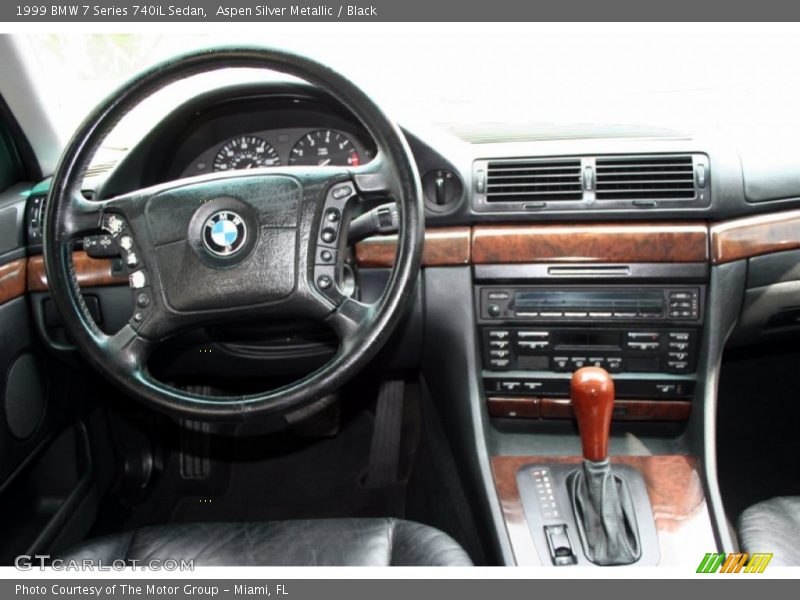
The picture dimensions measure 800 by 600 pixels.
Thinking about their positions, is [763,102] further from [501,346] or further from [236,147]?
[236,147]

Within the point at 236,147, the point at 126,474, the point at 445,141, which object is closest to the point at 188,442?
the point at 126,474

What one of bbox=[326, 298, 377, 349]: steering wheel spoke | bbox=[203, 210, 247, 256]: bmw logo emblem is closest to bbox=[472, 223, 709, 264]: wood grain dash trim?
bbox=[326, 298, 377, 349]: steering wheel spoke

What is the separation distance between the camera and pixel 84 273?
195cm

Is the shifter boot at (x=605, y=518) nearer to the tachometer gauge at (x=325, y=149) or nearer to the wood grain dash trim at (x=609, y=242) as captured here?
the wood grain dash trim at (x=609, y=242)

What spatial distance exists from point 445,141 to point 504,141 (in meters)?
0.17

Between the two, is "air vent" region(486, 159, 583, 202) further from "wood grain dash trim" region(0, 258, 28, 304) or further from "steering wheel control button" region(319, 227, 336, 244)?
"wood grain dash trim" region(0, 258, 28, 304)

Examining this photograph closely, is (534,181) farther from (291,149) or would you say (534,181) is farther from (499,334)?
(291,149)

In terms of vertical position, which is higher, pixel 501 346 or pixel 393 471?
pixel 501 346

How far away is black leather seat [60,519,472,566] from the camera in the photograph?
4.89ft

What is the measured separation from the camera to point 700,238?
182 cm

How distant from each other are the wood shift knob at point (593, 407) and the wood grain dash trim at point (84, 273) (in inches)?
42.9

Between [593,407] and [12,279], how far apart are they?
4.43 feet

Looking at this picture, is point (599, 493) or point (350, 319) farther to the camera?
point (599, 493)

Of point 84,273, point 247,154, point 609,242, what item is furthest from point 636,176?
point 84,273
